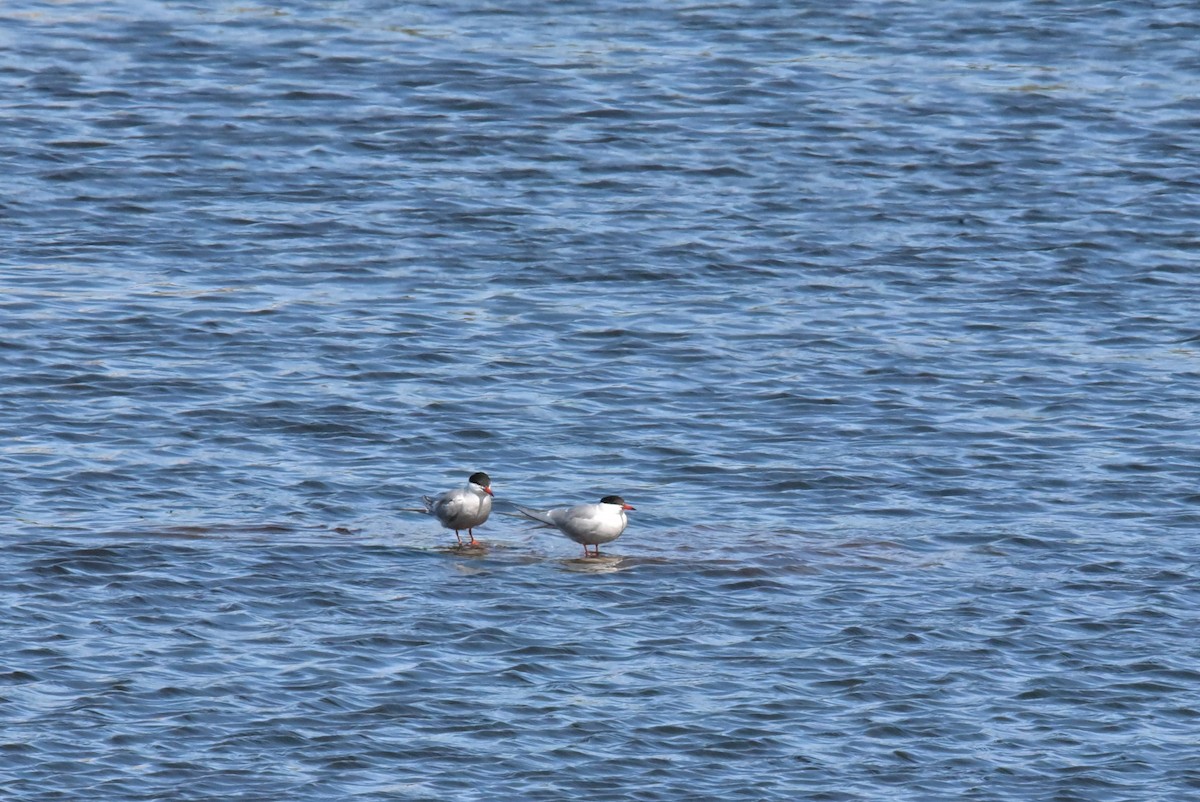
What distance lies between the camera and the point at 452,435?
69.2 ft

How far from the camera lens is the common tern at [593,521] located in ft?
58.1

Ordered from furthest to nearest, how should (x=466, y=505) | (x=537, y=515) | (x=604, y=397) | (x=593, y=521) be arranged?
1. (x=604, y=397)
2. (x=537, y=515)
3. (x=466, y=505)
4. (x=593, y=521)

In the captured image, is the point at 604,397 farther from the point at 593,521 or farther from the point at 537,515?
the point at 593,521

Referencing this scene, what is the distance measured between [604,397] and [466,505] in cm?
477

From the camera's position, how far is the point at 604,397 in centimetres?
2242

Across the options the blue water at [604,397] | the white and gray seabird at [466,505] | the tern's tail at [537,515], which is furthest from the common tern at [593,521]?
the white and gray seabird at [466,505]

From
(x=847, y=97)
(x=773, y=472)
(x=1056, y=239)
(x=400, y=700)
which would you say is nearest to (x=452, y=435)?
(x=773, y=472)

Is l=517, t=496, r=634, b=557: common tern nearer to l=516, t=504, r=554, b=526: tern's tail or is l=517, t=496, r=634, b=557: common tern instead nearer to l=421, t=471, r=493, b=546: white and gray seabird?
l=516, t=504, r=554, b=526: tern's tail

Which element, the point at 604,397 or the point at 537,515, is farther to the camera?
the point at 604,397

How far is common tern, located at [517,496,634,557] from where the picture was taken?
17.7m

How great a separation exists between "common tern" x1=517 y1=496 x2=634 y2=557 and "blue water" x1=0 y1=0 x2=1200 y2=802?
28 centimetres

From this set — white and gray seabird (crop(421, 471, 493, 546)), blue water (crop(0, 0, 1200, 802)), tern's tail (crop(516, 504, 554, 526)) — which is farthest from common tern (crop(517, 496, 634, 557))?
white and gray seabird (crop(421, 471, 493, 546))

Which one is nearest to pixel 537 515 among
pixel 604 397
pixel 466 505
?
pixel 466 505

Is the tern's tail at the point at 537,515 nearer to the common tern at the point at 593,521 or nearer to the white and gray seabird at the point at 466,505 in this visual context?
the common tern at the point at 593,521
